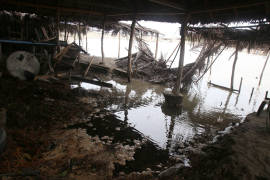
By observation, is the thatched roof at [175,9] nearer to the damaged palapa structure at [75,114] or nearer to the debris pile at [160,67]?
the damaged palapa structure at [75,114]

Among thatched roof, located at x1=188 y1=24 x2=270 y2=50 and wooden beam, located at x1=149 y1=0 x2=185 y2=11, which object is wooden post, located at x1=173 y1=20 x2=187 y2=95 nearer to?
wooden beam, located at x1=149 y1=0 x2=185 y2=11

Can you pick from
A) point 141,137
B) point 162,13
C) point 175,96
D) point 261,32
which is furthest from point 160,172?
point 261,32

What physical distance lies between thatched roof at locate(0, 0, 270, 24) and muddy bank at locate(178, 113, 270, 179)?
3.68 meters

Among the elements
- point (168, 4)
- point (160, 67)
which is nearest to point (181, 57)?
point (168, 4)

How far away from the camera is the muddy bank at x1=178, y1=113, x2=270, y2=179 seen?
125 inches

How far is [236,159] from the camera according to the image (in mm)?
3527

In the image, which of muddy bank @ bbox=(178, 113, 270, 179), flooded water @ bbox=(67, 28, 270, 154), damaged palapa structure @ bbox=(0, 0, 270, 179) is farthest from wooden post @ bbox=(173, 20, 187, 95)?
muddy bank @ bbox=(178, 113, 270, 179)

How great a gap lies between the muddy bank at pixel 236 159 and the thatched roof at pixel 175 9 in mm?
3680

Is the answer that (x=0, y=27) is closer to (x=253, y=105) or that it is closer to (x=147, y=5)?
(x=147, y=5)

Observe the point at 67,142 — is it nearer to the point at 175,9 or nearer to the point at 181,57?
the point at 181,57

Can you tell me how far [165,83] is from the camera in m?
12.5

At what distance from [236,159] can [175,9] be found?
6021 mm

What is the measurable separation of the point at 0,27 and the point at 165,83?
413 inches

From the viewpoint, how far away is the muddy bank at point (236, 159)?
3.17m
